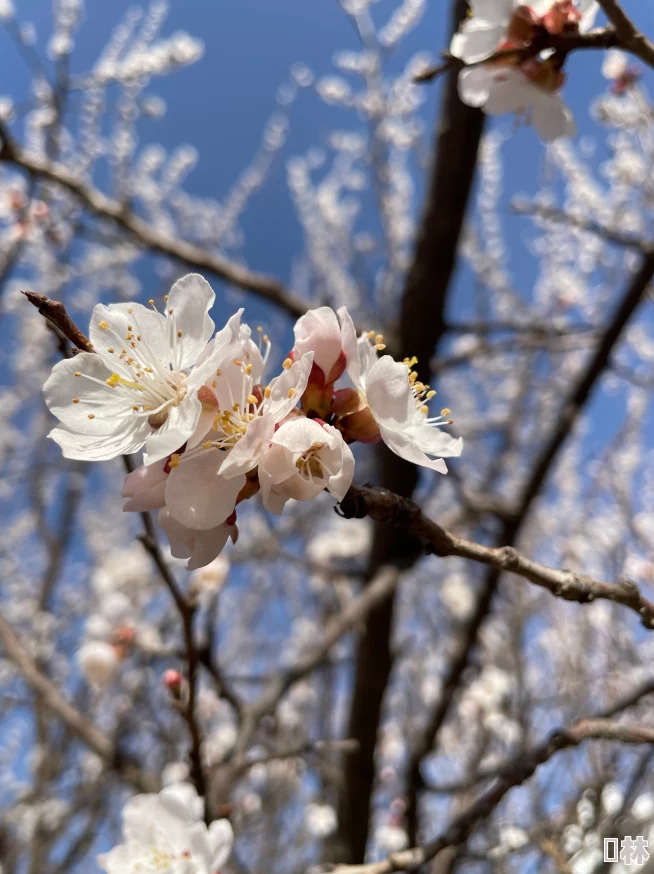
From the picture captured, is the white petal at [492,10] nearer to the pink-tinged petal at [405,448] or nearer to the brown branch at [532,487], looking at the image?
the pink-tinged petal at [405,448]

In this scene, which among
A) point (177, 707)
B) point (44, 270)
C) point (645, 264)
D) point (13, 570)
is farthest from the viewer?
point (13, 570)

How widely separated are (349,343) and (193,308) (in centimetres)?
19

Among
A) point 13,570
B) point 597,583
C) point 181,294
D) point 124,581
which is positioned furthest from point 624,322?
point 13,570

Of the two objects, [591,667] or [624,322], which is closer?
[624,322]

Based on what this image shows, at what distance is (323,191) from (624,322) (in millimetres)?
5633

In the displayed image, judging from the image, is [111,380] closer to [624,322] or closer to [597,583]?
[597,583]

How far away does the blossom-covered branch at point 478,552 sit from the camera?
589mm

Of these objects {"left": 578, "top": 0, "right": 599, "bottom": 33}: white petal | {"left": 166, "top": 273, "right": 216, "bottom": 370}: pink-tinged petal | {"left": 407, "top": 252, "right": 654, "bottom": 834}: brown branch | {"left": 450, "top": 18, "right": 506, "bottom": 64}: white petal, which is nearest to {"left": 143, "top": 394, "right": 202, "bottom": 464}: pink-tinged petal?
{"left": 166, "top": 273, "right": 216, "bottom": 370}: pink-tinged petal

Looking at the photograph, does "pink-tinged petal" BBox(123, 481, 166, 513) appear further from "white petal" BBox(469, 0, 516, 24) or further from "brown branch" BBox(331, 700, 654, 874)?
"white petal" BBox(469, 0, 516, 24)

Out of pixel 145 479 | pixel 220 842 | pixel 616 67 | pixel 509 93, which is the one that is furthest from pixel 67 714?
pixel 616 67

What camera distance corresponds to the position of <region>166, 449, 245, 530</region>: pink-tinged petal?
1.90ft

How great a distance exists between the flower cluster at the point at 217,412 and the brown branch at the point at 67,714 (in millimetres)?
1286

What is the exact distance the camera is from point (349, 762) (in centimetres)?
216

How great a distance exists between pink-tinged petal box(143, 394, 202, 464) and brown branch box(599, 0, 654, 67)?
67cm
